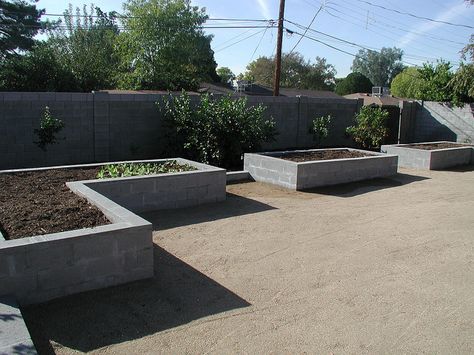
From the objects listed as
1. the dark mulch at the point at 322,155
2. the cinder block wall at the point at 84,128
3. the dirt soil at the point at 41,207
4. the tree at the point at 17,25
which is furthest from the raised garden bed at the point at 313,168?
the tree at the point at 17,25

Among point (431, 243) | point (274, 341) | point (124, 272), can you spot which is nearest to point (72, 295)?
point (124, 272)

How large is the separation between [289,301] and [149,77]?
30.7 meters

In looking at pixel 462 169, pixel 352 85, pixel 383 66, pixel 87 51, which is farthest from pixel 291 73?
pixel 462 169

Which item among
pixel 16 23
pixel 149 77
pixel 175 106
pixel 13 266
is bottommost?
pixel 13 266

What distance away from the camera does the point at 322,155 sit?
11.2m

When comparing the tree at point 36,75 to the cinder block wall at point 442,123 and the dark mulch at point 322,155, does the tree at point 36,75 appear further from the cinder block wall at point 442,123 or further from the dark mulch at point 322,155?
the cinder block wall at point 442,123

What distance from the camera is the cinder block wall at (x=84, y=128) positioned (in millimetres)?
10359

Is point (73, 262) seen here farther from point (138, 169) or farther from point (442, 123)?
point (442, 123)

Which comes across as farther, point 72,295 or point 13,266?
point 72,295

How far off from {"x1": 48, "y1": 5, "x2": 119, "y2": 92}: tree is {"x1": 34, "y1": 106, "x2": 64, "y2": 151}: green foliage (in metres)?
12.8

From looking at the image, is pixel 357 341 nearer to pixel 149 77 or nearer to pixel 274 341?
pixel 274 341

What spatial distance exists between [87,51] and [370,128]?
67.5 ft

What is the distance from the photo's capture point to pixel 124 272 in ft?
14.8

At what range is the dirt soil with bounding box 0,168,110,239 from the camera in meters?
4.75
